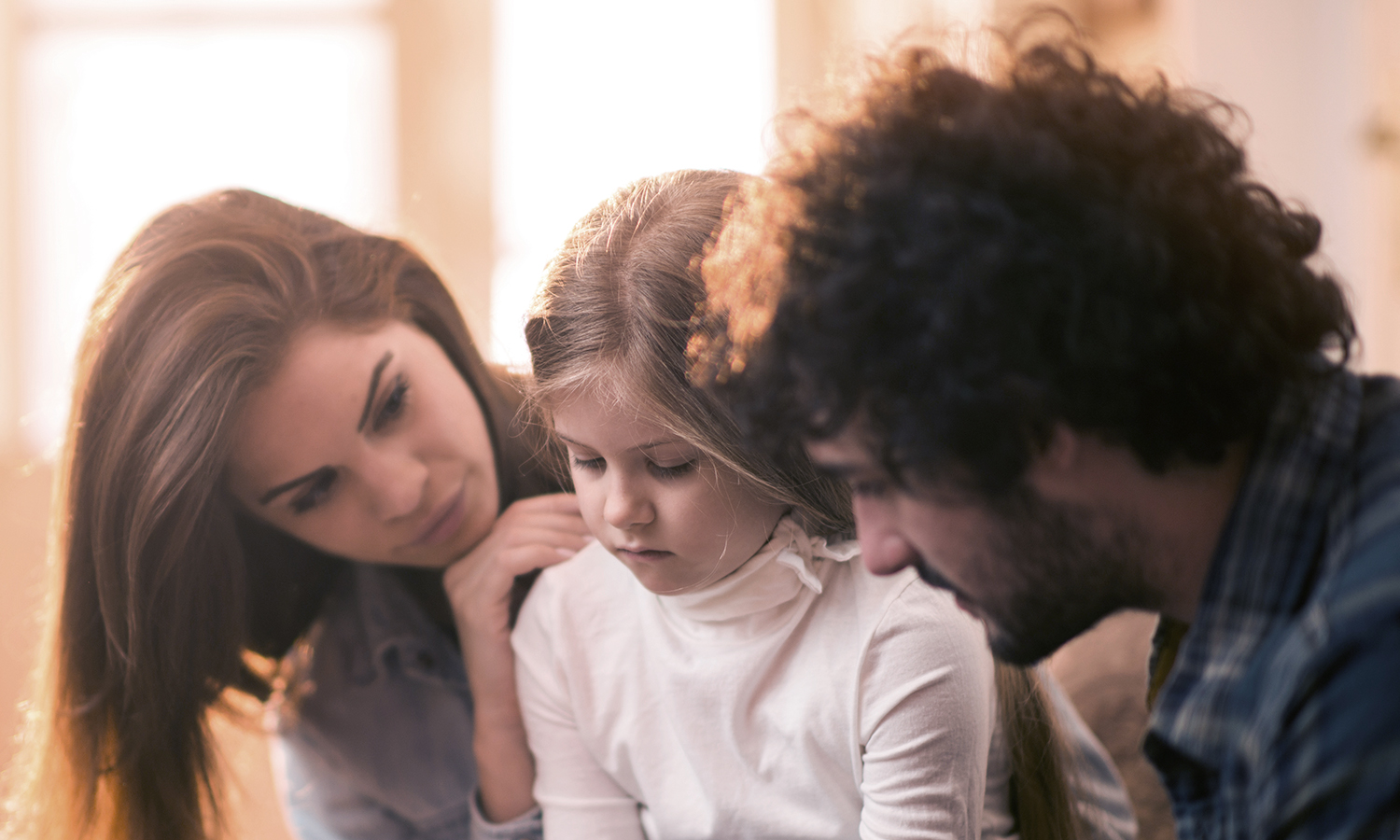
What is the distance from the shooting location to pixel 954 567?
67 cm

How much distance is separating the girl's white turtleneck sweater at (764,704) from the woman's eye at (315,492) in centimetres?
27

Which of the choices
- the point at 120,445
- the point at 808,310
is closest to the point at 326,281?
the point at 120,445

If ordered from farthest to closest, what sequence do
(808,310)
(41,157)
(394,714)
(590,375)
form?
(41,157), (394,714), (590,375), (808,310)

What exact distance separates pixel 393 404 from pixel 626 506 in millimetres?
404

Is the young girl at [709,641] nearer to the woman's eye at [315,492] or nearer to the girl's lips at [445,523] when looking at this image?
the girl's lips at [445,523]

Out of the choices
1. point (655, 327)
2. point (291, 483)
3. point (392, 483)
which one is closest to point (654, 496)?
point (655, 327)

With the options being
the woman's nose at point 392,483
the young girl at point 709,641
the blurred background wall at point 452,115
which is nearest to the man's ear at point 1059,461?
the young girl at point 709,641

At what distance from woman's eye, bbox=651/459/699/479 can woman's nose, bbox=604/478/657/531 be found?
24 mm

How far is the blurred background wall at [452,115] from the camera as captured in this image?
2273mm

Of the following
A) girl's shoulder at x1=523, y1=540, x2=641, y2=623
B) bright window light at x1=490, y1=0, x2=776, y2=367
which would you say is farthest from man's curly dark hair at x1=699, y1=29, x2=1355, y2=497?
bright window light at x1=490, y1=0, x2=776, y2=367

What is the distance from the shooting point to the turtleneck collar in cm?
97

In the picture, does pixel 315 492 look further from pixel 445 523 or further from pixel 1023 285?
pixel 1023 285

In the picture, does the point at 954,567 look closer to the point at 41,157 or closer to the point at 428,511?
the point at 428,511

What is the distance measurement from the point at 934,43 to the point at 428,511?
0.75 metres
